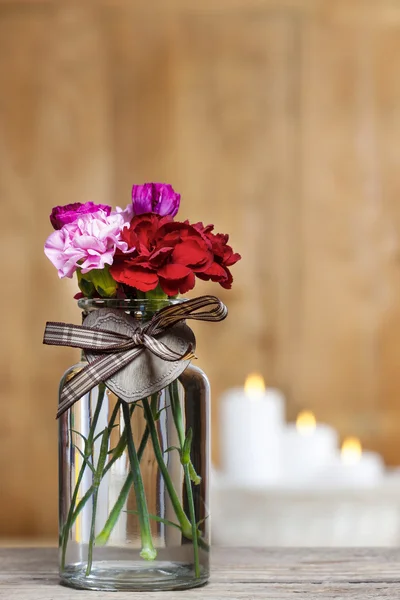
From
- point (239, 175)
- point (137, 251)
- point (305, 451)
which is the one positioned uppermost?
point (239, 175)

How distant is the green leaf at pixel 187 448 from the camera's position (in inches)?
22.3

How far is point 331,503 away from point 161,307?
58cm

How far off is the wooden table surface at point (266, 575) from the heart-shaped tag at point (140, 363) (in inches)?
5.0

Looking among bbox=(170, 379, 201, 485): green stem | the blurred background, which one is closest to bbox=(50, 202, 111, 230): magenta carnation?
bbox=(170, 379, 201, 485): green stem

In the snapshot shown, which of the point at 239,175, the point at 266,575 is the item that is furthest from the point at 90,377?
the point at 239,175

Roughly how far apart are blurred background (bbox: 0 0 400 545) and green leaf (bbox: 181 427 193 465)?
53.0 inches

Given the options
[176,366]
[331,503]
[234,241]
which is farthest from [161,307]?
[234,241]

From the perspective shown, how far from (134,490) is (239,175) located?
1442 mm

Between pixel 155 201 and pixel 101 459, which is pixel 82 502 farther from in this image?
pixel 155 201

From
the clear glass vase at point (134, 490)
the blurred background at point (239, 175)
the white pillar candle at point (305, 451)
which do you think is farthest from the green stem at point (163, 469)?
the blurred background at point (239, 175)

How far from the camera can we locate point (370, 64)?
6.35 ft

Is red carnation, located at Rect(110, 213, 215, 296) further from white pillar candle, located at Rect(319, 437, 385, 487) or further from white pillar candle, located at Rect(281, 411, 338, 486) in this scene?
white pillar candle, located at Rect(281, 411, 338, 486)

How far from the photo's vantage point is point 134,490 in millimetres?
556

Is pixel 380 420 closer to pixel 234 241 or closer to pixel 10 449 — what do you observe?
pixel 234 241
